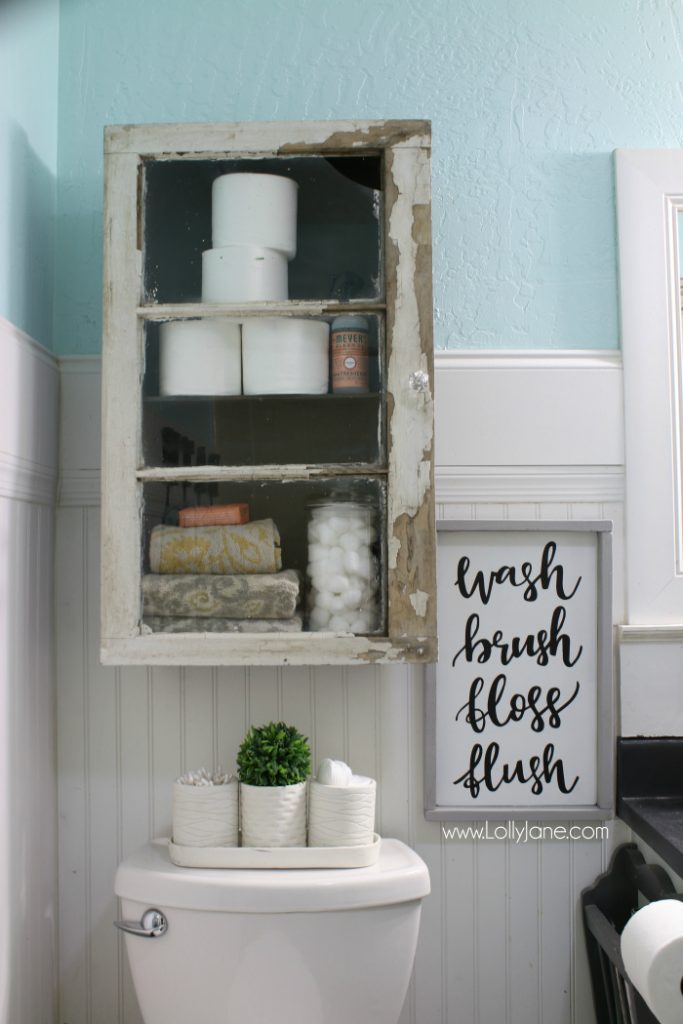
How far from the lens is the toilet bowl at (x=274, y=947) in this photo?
1.21 metres

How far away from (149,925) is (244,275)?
2.78 feet

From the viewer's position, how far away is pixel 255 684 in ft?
4.71

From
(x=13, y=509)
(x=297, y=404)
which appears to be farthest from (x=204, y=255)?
(x=13, y=509)

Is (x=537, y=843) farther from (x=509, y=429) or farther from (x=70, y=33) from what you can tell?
(x=70, y=33)

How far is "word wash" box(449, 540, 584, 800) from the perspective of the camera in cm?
Answer: 144

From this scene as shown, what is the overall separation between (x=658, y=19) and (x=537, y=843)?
50.2 inches

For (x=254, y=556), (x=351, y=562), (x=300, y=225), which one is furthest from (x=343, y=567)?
(x=300, y=225)

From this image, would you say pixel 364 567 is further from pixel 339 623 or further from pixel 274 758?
pixel 274 758

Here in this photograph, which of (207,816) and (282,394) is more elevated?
(282,394)

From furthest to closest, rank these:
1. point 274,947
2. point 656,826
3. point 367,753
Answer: point 367,753 → point 656,826 → point 274,947

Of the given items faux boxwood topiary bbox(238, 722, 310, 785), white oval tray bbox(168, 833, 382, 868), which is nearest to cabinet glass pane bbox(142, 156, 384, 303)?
faux boxwood topiary bbox(238, 722, 310, 785)

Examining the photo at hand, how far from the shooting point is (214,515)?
1.25 m

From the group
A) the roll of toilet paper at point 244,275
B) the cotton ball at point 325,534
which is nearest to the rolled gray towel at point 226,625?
the cotton ball at point 325,534

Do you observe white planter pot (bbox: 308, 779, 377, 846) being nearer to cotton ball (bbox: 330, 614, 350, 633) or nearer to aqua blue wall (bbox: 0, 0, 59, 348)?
cotton ball (bbox: 330, 614, 350, 633)
